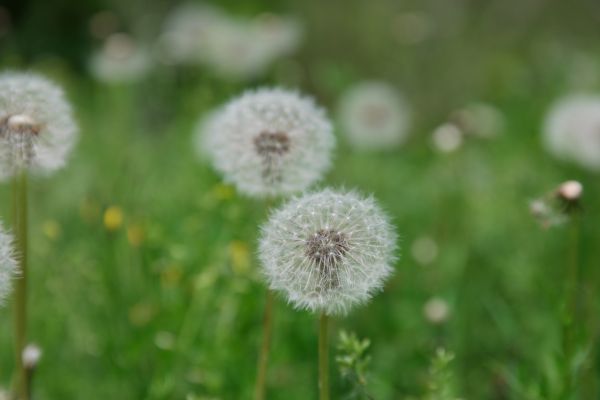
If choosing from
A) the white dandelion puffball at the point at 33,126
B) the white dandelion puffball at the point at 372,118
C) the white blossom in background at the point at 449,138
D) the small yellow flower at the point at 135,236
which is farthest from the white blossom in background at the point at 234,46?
the white dandelion puffball at the point at 33,126

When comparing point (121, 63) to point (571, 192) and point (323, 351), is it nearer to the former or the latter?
point (571, 192)

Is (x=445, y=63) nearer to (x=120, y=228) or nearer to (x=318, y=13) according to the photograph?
(x=318, y=13)

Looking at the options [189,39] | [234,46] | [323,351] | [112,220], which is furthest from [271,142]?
[189,39]

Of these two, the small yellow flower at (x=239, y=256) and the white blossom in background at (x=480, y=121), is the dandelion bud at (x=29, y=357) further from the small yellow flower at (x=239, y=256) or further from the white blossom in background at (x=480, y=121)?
the white blossom in background at (x=480, y=121)

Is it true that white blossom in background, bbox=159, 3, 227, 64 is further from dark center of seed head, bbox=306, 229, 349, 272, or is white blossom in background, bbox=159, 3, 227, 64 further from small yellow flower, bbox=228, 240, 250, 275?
dark center of seed head, bbox=306, 229, 349, 272

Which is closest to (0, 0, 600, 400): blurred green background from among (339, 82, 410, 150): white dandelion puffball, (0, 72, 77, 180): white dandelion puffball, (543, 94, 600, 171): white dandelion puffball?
(339, 82, 410, 150): white dandelion puffball

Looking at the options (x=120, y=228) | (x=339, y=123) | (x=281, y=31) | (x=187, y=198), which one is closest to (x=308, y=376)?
(x=120, y=228)
